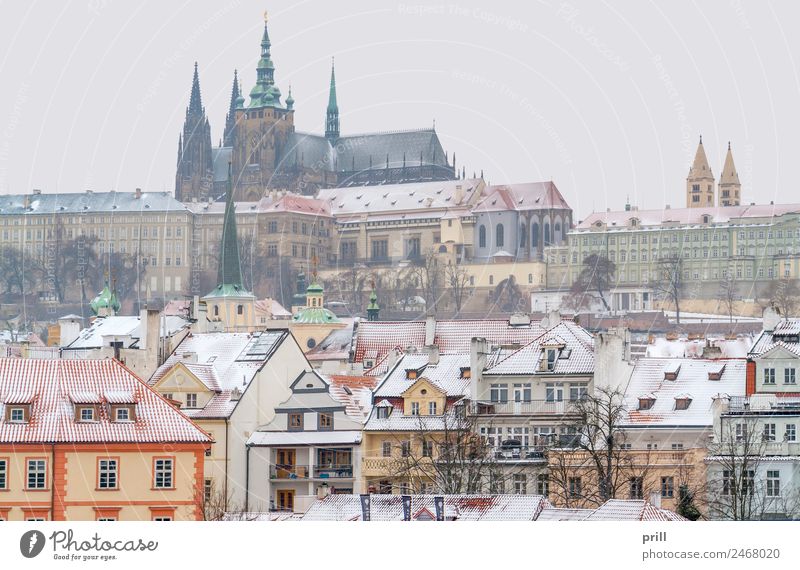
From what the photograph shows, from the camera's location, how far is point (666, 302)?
450ft

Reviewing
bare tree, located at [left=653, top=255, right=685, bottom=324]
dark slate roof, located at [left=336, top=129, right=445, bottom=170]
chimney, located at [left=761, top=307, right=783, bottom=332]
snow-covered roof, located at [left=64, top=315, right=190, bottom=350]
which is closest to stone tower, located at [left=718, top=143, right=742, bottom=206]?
bare tree, located at [left=653, top=255, right=685, bottom=324]

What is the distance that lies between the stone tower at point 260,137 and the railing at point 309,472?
4884 inches

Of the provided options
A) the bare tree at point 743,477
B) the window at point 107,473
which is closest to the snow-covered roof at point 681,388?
the bare tree at point 743,477

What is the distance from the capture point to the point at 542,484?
107 feet

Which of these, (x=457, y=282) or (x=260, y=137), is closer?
(x=457, y=282)

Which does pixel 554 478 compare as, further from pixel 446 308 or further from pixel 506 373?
pixel 446 308

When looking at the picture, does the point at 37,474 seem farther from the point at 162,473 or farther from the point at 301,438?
the point at 301,438

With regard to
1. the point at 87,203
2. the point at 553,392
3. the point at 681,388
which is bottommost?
the point at 553,392

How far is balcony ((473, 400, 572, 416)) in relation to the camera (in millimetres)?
37281

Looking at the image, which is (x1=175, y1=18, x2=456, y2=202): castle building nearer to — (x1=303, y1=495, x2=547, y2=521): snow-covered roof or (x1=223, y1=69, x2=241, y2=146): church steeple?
(x1=223, y1=69, x2=241, y2=146): church steeple

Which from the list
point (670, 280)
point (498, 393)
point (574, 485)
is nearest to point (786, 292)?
point (670, 280)

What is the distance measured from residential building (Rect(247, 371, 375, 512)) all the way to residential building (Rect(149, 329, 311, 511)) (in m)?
0.29

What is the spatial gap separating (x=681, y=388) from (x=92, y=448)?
10277 mm

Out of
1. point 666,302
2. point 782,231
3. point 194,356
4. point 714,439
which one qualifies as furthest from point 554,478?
point 782,231
